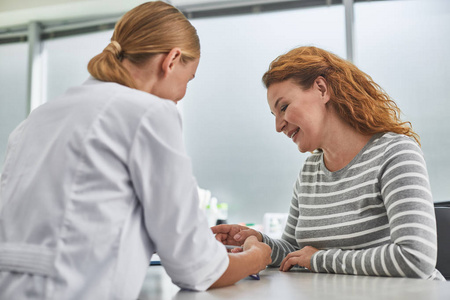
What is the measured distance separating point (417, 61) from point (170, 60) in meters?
2.72

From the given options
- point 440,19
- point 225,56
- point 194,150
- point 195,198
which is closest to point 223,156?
point 194,150

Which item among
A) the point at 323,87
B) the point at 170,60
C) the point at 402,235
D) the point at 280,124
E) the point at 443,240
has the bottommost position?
the point at 443,240

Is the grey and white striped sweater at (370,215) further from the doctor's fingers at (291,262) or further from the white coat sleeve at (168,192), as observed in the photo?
the white coat sleeve at (168,192)

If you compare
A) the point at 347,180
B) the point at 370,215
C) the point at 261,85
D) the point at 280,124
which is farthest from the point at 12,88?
the point at 370,215

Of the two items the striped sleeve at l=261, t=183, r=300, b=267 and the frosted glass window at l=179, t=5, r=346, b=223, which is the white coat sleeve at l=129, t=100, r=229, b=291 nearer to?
the striped sleeve at l=261, t=183, r=300, b=267

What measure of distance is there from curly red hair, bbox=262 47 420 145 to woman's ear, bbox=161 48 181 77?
589mm

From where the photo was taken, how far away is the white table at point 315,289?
2.57 ft

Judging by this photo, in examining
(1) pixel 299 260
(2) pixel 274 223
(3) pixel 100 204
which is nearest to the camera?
(3) pixel 100 204

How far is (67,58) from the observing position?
3.81 m

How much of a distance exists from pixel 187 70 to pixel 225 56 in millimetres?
2588

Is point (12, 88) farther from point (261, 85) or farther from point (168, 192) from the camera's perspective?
point (168, 192)

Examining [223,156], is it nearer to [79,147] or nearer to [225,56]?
[225,56]

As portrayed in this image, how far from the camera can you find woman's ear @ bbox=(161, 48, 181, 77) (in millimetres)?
946

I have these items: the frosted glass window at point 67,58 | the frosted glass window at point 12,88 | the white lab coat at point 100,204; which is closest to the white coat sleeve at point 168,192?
the white lab coat at point 100,204
